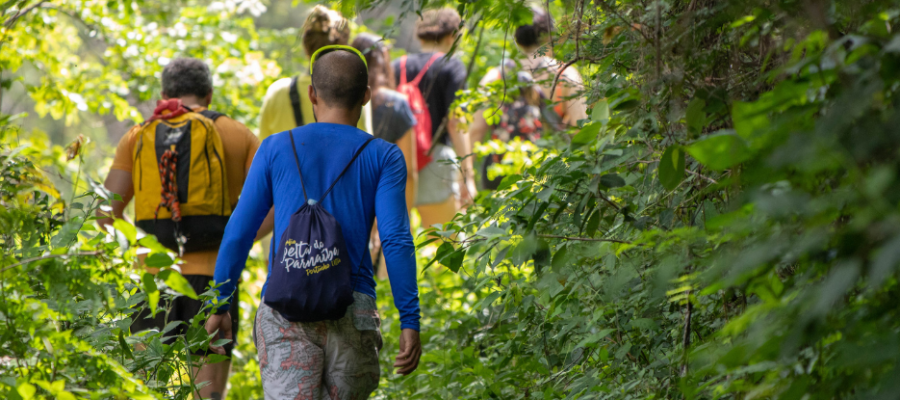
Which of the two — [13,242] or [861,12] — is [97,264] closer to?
[13,242]

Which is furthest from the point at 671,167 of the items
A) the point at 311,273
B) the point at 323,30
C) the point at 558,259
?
the point at 323,30

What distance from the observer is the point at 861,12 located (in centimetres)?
124

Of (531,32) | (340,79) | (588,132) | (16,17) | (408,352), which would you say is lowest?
(408,352)

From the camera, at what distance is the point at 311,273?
8.01 ft

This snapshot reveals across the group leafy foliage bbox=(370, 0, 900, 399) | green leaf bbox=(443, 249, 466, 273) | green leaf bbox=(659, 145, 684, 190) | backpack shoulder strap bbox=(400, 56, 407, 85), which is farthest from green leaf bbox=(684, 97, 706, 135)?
backpack shoulder strap bbox=(400, 56, 407, 85)

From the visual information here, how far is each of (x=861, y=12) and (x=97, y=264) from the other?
1.71 m

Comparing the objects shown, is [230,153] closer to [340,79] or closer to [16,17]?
[340,79]

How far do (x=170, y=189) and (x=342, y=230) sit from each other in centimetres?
143

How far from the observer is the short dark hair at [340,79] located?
2797 millimetres

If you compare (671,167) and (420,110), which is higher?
(671,167)

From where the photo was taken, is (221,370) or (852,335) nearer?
(852,335)

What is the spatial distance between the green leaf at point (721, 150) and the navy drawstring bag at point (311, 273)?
1.47 m

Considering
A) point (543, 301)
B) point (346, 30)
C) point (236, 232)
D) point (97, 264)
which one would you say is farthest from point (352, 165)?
point (346, 30)

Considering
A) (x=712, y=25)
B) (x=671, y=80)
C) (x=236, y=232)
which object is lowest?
(x=236, y=232)
